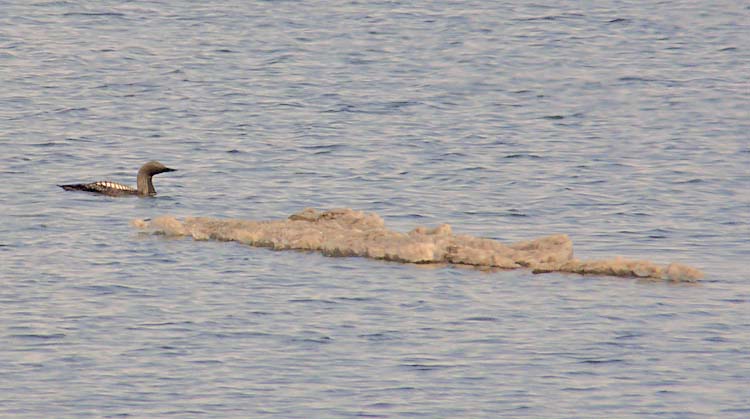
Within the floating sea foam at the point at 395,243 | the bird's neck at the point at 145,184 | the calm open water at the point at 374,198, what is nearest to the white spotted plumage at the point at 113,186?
the bird's neck at the point at 145,184

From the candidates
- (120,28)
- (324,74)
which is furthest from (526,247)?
(120,28)

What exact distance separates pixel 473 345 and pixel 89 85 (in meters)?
23.2

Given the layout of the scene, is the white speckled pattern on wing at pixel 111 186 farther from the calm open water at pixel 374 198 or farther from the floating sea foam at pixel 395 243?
the floating sea foam at pixel 395 243

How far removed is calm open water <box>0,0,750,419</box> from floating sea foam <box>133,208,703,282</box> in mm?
290

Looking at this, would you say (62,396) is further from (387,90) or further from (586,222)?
(387,90)

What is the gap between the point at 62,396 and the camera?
1475 centimetres

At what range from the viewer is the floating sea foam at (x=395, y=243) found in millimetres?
19438

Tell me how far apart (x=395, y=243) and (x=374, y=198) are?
211 inches

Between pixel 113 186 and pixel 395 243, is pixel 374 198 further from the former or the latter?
pixel 395 243

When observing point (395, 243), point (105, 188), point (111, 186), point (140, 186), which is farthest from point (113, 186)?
point (395, 243)

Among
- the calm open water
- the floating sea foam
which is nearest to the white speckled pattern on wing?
the calm open water

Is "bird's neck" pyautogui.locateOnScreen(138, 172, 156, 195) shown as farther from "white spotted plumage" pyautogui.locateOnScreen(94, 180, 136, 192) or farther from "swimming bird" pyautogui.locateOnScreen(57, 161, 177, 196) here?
"white spotted plumage" pyautogui.locateOnScreen(94, 180, 136, 192)

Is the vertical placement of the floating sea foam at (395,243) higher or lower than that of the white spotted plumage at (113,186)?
higher

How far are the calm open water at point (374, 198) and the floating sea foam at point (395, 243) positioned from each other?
29 cm
